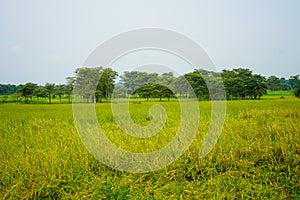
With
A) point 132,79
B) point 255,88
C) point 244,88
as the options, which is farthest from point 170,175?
point 255,88

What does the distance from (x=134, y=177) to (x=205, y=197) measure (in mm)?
813

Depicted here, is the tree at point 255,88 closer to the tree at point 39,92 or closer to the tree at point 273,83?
the tree at point 273,83

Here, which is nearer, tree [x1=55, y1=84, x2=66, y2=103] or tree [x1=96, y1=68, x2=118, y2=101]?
tree [x1=96, y1=68, x2=118, y2=101]

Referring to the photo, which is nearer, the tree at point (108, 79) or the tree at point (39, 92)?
the tree at point (108, 79)

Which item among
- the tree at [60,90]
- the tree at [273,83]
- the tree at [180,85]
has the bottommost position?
the tree at [180,85]

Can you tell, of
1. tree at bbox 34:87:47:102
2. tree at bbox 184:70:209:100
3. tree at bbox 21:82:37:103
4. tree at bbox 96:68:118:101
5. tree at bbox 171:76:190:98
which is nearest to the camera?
tree at bbox 96:68:118:101

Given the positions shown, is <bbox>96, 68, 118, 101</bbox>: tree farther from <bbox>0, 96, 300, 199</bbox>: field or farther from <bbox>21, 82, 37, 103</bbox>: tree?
<bbox>21, 82, 37, 103</bbox>: tree

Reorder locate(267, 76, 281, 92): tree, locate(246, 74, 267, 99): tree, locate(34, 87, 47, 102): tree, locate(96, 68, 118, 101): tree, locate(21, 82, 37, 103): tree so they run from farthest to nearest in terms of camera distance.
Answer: locate(267, 76, 281, 92): tree
locate(246, 74, 267, 99): tree
locate(34, 87, 47, 102): tree
locate(21, 82, 37, 103): tree
locate(96, 68, 118, 101): tree

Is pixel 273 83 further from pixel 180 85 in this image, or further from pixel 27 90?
pixel 27 90

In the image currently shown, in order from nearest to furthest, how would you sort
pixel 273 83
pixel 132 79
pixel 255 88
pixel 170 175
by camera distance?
1. pixel 170 175
2. pixel 132 79
3. pixel 255 88
4. pixel 273 83

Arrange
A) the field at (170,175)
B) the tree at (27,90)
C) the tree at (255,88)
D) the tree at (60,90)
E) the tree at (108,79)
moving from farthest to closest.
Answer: the tree at (60,90) < the tree at (255,88) < the tree at (27,90) < the tree at (108,79) < the field at (170,175)

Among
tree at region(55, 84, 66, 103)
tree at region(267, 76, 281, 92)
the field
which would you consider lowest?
the field

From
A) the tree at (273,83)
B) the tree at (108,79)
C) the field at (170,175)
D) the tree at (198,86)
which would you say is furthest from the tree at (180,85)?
the tree at (273,83)

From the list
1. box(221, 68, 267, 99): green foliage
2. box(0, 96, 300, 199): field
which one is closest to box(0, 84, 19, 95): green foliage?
box(221, 68, 267, 99): green foliage
